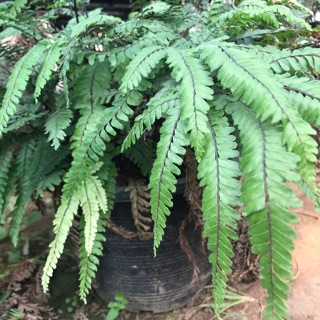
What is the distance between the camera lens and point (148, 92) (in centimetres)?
125

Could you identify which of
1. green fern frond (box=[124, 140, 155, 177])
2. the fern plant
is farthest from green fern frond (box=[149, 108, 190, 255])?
green fern frond (box=[124, 140, 155, 177])

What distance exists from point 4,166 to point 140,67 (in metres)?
0.67

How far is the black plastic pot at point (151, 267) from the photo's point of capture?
4.82 ft

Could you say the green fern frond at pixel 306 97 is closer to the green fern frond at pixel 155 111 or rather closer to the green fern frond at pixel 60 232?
the green fern frond at pixel 155 111

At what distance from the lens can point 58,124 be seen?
3.78 feet

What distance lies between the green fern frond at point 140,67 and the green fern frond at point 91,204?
34 cm

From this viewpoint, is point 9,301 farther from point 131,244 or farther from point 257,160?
point 257,160

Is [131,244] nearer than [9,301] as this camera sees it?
Yes

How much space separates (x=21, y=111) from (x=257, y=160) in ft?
3.21

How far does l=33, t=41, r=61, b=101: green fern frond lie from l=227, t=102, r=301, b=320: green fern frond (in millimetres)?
625

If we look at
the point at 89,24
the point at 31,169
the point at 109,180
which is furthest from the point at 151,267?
the point at 89,24

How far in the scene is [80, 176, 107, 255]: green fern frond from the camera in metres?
1.11

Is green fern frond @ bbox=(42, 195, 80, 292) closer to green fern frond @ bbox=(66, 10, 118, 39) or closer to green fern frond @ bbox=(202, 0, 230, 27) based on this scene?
green fern frond @ bbox=(66, 10, 118, 39)

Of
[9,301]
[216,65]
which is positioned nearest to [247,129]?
[216,65]
